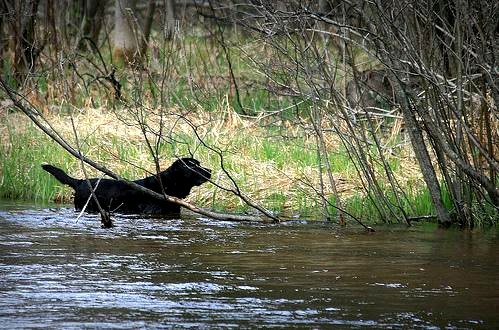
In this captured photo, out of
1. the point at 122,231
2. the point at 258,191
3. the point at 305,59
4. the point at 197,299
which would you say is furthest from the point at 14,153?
the point at 197,299

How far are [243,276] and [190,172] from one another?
15.5ft

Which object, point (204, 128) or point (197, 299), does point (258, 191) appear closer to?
point (204, 128)

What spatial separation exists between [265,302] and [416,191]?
5668mm

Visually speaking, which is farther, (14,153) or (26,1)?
(26,1)

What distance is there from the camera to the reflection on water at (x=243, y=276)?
583cm

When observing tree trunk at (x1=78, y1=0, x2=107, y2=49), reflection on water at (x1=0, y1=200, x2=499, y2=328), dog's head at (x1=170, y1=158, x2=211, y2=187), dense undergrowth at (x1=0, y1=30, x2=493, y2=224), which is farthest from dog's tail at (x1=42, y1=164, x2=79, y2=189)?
tree trunk at (x1=78, y1=0, x2=107, y2=49)

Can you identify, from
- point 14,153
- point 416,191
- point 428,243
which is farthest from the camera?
point 14,153

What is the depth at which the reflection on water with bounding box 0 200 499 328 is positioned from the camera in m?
5.83

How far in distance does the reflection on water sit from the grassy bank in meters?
1.62

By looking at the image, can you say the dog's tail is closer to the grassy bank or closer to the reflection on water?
the grassy bank

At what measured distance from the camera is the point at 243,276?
23.8ft

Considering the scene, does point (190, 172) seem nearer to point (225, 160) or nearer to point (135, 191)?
point (135, 191)

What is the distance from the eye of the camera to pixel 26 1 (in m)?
18.5

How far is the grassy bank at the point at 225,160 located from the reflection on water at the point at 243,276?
5.32ft
